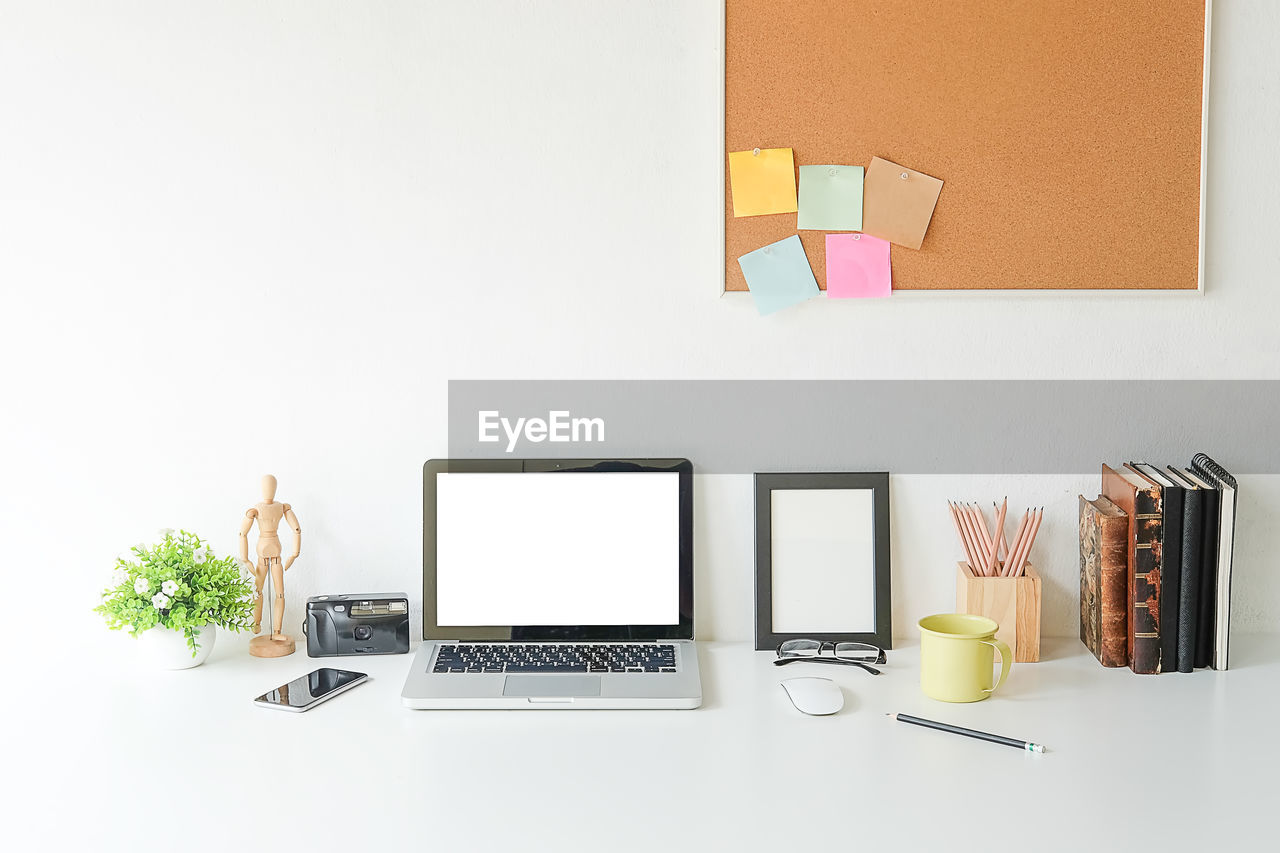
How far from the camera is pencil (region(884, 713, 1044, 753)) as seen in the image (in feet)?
3.66

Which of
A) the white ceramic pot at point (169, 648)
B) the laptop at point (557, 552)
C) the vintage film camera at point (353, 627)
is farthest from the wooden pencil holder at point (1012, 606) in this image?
the white ceramic pot at point (169, 648)

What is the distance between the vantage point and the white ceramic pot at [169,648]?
53.0 inches

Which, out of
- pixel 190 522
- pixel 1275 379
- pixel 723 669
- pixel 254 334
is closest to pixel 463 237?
pixel 254 334

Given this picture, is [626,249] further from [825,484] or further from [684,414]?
[825,484]

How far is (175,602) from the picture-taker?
134cm

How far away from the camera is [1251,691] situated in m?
1.29

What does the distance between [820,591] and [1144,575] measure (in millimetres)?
432

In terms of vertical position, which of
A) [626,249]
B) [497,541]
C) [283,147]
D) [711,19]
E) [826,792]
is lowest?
[826,792]

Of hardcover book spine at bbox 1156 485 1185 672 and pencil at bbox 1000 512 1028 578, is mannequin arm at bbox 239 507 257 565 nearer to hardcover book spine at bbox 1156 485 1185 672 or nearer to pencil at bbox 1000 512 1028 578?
pencil at bbox 1000 512 1028 578

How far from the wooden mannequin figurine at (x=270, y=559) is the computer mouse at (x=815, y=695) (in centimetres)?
71

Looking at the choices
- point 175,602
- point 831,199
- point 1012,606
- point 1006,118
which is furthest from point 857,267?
point 175,602

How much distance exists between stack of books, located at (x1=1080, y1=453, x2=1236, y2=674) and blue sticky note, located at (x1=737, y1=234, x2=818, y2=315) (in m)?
0.52

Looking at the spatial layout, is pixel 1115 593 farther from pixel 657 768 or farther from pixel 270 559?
→ pixel 270 559

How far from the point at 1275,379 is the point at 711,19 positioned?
0.98 m
